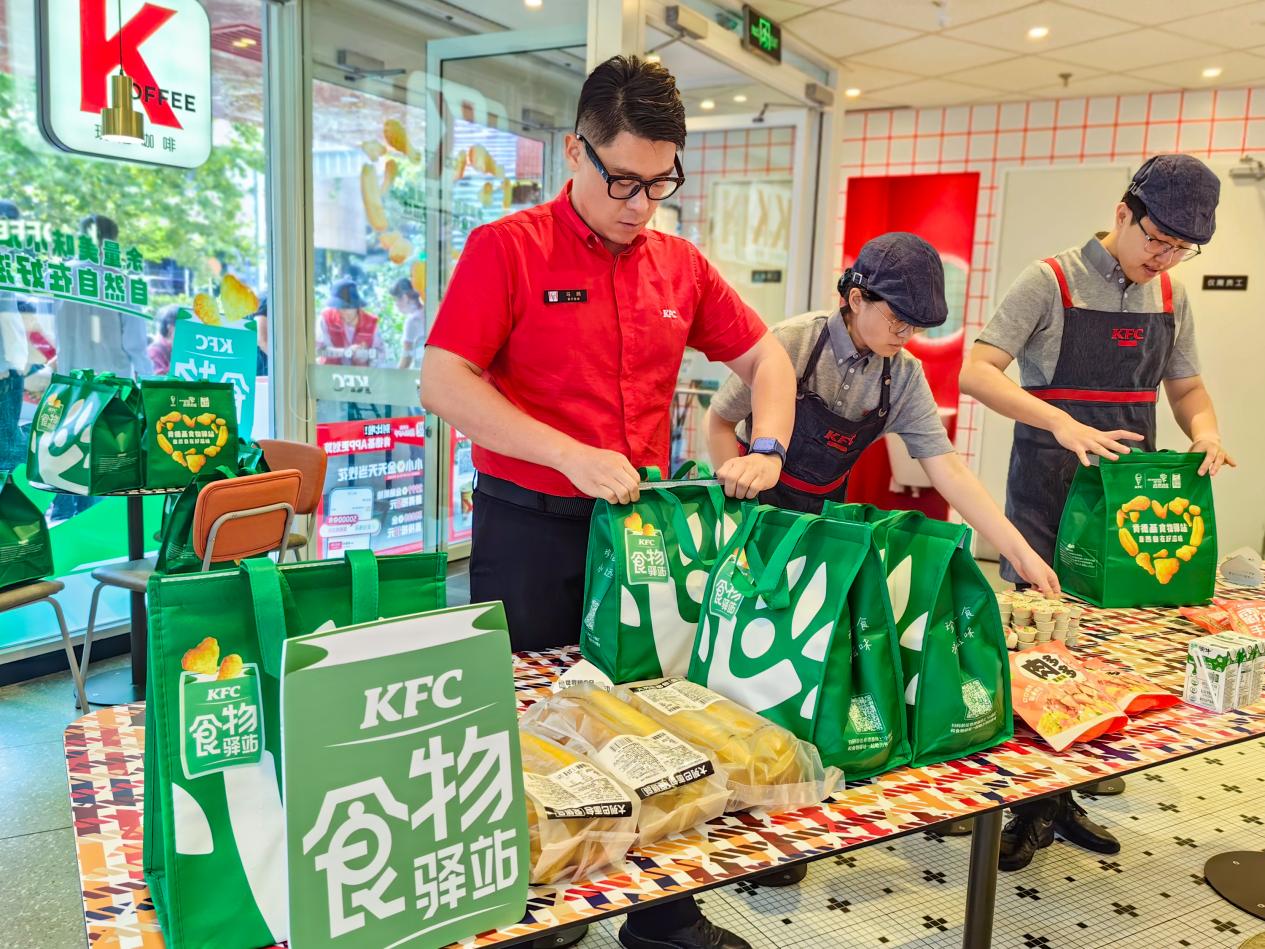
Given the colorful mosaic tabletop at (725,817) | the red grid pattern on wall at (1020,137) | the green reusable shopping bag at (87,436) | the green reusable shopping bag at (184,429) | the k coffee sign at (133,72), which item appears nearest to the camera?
the colorful mosaic tabletop at (725,817)

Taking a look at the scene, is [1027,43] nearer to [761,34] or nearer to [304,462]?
[761,34]

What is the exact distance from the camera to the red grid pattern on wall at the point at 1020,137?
19.5 feet

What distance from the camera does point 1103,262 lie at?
2289 mm

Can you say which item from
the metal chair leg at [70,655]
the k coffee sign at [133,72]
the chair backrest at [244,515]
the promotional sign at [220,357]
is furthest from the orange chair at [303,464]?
the k coffee sign at [133,72]

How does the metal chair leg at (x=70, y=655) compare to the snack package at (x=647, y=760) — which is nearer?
the snack package at (x=647, y=760)

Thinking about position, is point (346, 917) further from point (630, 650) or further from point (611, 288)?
point (611, 288)

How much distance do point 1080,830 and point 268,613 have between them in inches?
96.6

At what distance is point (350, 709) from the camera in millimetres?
898

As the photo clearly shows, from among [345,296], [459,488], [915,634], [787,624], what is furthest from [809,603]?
[459,488]

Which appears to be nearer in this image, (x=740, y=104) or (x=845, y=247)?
(x=740, y=104)

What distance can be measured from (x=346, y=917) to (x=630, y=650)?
70cm

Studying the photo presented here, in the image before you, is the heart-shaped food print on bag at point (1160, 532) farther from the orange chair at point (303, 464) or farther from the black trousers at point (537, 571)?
the orange chair at point (303, 464)

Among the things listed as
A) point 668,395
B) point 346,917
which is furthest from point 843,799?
point 668,395

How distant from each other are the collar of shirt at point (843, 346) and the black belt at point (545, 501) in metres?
0.68
